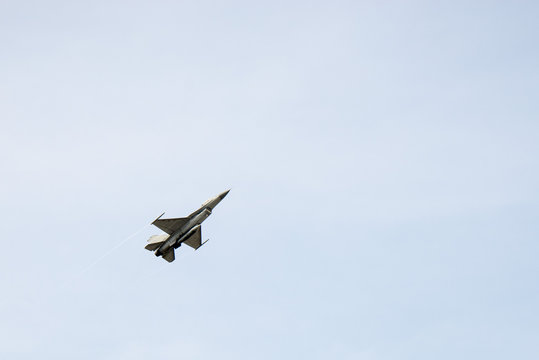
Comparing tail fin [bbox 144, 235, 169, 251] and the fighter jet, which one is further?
tail fin [bbox 144, 235, 169, 251]

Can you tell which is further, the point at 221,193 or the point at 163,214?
the point at 221,193

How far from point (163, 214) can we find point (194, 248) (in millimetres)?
14870

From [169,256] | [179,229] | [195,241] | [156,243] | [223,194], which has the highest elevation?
[223,194]

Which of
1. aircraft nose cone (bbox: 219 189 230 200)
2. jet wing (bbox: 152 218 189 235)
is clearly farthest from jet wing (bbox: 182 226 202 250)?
aircraft nose cone (bbox: 219 189 230 200)

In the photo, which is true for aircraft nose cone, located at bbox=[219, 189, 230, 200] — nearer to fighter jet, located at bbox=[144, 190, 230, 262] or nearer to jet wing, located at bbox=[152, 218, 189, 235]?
fighter jet, located at bbox=[144, 190, 230, 262]

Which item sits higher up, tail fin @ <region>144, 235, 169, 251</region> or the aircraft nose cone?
the aircraft nose cone

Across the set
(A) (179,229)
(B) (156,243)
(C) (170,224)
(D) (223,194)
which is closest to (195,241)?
(A) (179,229)

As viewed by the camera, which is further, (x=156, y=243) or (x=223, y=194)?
(x=223, y=194)

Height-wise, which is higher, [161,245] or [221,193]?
[221,193]

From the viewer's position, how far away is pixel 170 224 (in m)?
128

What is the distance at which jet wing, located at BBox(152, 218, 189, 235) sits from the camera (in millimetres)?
127656

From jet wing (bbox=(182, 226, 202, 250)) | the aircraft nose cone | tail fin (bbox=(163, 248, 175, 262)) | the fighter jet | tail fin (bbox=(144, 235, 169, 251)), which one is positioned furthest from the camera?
jet wing (bbox=(182, 226, 202, 250))

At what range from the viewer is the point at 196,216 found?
129m

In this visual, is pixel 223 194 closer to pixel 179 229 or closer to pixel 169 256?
pixel 179 229
